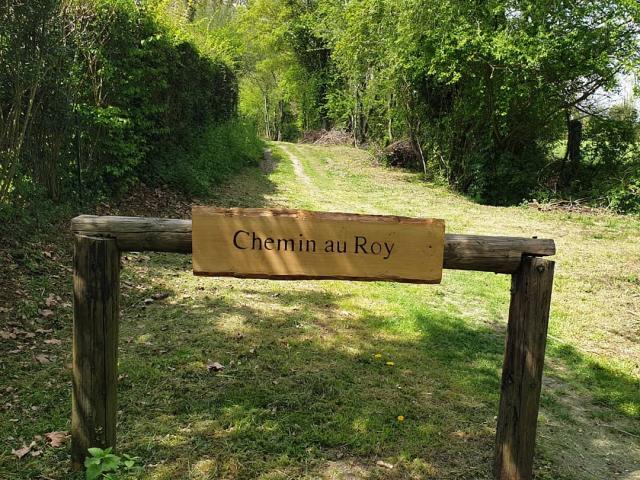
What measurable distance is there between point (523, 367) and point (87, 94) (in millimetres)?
6994

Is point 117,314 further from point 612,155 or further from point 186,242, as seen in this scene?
point 612,155

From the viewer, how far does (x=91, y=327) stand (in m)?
2.90

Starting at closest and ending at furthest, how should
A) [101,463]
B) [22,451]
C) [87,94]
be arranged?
[101,463], [22,451], [87,94]

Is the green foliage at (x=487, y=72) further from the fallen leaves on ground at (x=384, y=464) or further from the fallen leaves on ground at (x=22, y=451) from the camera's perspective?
A: the fallen leaves on ground at (x=22, y=451)

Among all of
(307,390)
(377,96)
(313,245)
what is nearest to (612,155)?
(377,96)

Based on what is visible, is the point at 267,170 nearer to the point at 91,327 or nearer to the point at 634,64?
the point at 634,64

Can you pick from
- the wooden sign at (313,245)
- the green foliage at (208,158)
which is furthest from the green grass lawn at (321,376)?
the green foliage at (208,158)

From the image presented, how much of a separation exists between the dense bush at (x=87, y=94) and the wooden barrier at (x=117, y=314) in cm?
360

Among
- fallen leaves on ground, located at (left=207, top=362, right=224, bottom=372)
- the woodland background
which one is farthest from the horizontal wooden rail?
the woodland background

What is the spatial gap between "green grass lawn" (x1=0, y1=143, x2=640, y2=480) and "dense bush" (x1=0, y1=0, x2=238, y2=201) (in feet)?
4.34

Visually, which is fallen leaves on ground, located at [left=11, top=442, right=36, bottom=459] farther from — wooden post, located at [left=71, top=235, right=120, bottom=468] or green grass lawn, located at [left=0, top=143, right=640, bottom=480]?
wooden post, located at [left=71, top=235, right=120, bottom=468]

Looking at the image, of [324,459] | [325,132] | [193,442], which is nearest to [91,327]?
[193,442]

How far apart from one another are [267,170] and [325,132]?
16.8 meters

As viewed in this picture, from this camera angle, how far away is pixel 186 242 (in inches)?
116
